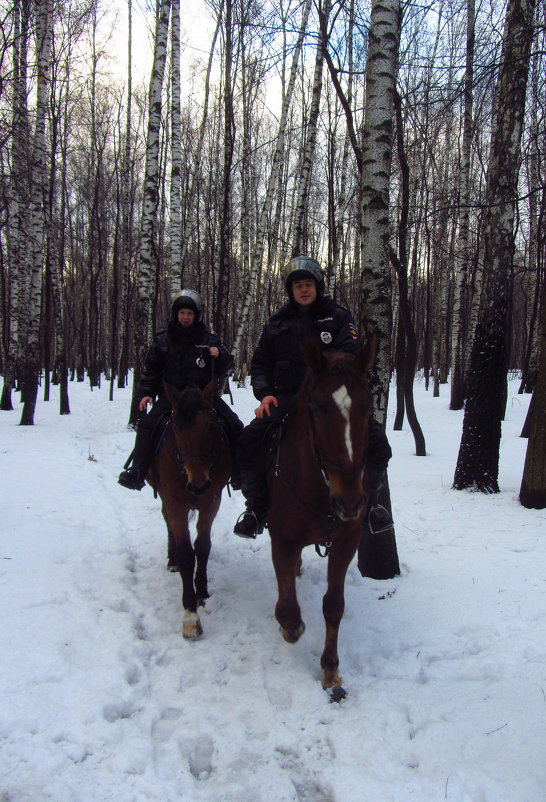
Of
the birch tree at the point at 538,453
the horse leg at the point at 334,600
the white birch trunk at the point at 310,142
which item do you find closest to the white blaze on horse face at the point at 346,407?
the horse leg at the point at 334,600

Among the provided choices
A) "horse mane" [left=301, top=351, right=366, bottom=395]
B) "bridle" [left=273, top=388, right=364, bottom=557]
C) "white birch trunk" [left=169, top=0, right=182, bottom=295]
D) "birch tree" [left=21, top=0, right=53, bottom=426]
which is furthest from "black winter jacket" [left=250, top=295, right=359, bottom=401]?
"birch tree" [left=21, top=0, right=53, bottom=426]

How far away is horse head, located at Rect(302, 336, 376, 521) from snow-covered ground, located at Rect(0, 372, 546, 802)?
55.5 inches

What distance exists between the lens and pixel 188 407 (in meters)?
3.96

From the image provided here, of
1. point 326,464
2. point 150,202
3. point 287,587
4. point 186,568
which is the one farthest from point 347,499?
point 150,202

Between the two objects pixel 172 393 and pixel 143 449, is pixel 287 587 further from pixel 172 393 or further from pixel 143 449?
pixel 143 449

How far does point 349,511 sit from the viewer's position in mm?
2629

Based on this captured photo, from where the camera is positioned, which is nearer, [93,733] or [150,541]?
[93,733]

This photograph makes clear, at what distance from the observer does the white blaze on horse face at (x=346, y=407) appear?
2.66 m

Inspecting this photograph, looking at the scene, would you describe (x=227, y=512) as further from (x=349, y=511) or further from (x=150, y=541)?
(x=349, y=511)

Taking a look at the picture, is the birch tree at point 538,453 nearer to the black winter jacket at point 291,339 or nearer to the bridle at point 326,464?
the black winter jacket at point 291,339

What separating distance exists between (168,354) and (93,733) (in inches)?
129

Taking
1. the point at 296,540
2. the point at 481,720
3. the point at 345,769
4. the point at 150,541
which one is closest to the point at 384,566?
the point at 296,540

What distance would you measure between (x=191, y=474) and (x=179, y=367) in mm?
1497

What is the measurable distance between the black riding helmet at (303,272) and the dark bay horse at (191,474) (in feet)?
3.74
